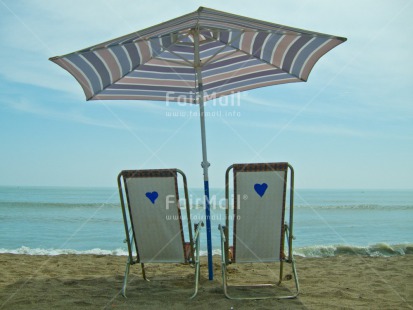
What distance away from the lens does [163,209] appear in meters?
3.64

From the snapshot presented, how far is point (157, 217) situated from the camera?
367 cm

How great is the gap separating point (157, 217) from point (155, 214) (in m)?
0.03

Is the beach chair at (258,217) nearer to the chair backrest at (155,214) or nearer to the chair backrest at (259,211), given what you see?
the chair backrest at (259,211)

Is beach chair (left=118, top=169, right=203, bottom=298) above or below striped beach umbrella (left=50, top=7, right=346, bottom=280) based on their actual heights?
below

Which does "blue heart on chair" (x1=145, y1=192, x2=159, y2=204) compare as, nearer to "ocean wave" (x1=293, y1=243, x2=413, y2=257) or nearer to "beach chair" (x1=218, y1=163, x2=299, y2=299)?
"beach chair" (x1=218, y1=163, x2=299, y2=299)

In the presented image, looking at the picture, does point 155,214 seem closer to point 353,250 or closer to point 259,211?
point 259,211

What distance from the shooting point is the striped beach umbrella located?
3.33m

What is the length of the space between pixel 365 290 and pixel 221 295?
1.28m

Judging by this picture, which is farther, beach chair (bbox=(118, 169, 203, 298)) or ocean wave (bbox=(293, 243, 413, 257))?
ocean wave (bbox=(293, 243, 413, 257))

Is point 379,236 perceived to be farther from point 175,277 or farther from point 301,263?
point 175,277

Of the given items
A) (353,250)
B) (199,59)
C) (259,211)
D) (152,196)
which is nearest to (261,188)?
(259,211)

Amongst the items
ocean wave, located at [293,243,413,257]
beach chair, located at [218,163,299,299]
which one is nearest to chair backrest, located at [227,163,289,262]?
beach chair, located at [218,163,299,299]

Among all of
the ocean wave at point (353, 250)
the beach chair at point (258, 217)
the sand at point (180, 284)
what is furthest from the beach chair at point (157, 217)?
the ocean wave at point (353, 250)

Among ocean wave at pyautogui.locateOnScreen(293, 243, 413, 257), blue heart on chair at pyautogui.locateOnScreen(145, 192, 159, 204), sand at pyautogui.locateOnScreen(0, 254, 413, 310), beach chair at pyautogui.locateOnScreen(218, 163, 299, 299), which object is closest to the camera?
sand at pyautogui.locateOnScreen(0, 254, 413, 310)
